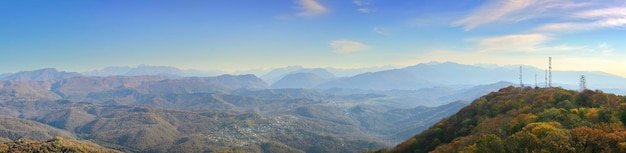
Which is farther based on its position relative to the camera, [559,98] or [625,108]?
[559,98]

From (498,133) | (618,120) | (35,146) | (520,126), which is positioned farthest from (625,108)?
(35,146)

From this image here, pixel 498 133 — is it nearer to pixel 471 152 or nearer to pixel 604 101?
pixel 471 152

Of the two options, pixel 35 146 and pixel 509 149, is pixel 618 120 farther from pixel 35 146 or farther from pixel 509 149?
pixel 35 146

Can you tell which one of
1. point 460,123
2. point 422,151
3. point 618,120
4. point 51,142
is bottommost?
point 51,142

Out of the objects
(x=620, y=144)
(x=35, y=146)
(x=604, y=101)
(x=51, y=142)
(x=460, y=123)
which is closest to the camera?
(x=620, y=144)

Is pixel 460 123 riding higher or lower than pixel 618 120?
lower

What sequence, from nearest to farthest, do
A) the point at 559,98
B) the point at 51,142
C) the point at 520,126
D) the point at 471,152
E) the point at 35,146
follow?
the point at 471,152
the point at 520,126
the point at 559,98
the point at 35,146
the point at 51,142
